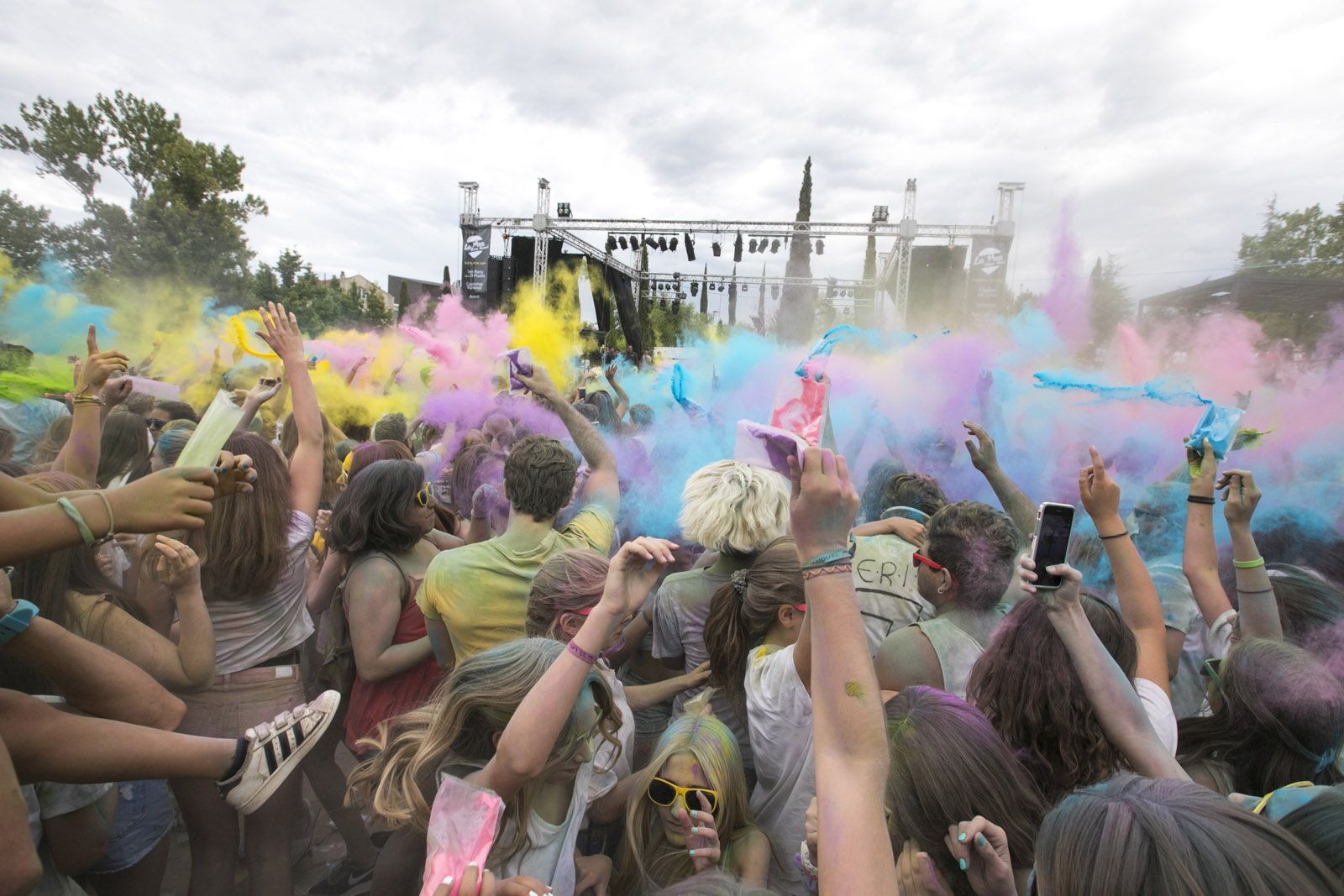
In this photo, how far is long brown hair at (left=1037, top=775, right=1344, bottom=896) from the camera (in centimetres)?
91

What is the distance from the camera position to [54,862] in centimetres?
181

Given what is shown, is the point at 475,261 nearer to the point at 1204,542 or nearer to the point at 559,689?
the point at 1204,542

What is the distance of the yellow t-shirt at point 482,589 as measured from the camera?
259 cm

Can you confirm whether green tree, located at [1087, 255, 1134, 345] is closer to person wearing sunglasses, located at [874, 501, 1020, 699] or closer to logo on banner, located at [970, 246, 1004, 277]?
person wearing sunglasses, located at [874, 501, 1020, 699]

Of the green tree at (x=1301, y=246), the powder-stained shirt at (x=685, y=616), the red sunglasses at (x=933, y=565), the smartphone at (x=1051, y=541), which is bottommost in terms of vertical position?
the powder-stained shirt at (x=685, y=616)

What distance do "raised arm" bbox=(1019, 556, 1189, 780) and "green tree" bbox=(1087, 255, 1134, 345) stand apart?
491cm

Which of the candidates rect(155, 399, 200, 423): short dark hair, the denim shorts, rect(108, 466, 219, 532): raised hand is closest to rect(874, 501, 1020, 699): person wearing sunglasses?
rect(108, 466, 219, 532): raised hand

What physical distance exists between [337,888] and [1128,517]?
460 cm

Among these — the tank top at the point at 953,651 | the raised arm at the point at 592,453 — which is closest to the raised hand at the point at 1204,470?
the tank top at the point at 953,651

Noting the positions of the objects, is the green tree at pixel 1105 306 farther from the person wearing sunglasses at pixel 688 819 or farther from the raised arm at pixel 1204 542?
the person wearing sunglasses at pixel 688 819

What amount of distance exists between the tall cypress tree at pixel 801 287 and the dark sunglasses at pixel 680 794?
52.0 ft

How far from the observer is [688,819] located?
74.5 inches

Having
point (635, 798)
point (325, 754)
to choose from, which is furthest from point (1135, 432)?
point (325, 754)

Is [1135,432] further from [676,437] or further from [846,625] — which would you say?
[846,625]
